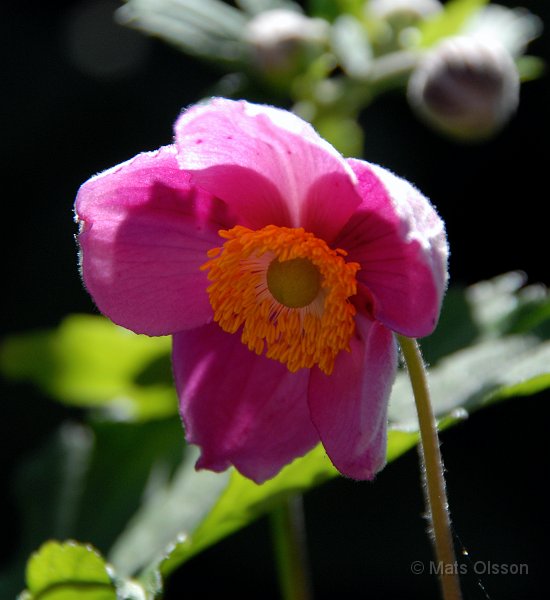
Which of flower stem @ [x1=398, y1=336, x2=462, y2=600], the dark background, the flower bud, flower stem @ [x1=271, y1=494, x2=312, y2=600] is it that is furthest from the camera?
the dark background

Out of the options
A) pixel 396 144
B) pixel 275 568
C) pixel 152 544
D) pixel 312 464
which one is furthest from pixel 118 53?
pixel 312 464

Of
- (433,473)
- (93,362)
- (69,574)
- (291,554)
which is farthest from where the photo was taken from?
(93,362)

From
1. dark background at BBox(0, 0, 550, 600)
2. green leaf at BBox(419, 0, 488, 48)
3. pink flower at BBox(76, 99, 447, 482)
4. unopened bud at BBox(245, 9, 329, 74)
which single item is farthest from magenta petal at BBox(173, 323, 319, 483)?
dark background at BBox(0, 0, 550, 600)

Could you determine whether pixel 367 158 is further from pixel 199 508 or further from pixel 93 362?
pixel 199 508

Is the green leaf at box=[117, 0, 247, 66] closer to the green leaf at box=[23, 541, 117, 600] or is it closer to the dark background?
the green leaf at box=[23, 541, 117, 600]

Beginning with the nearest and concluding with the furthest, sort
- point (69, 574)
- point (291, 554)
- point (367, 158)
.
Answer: point (69, 574) < point (291, 554) < point (367, 158)

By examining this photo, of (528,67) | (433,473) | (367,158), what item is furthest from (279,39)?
(367,158)
